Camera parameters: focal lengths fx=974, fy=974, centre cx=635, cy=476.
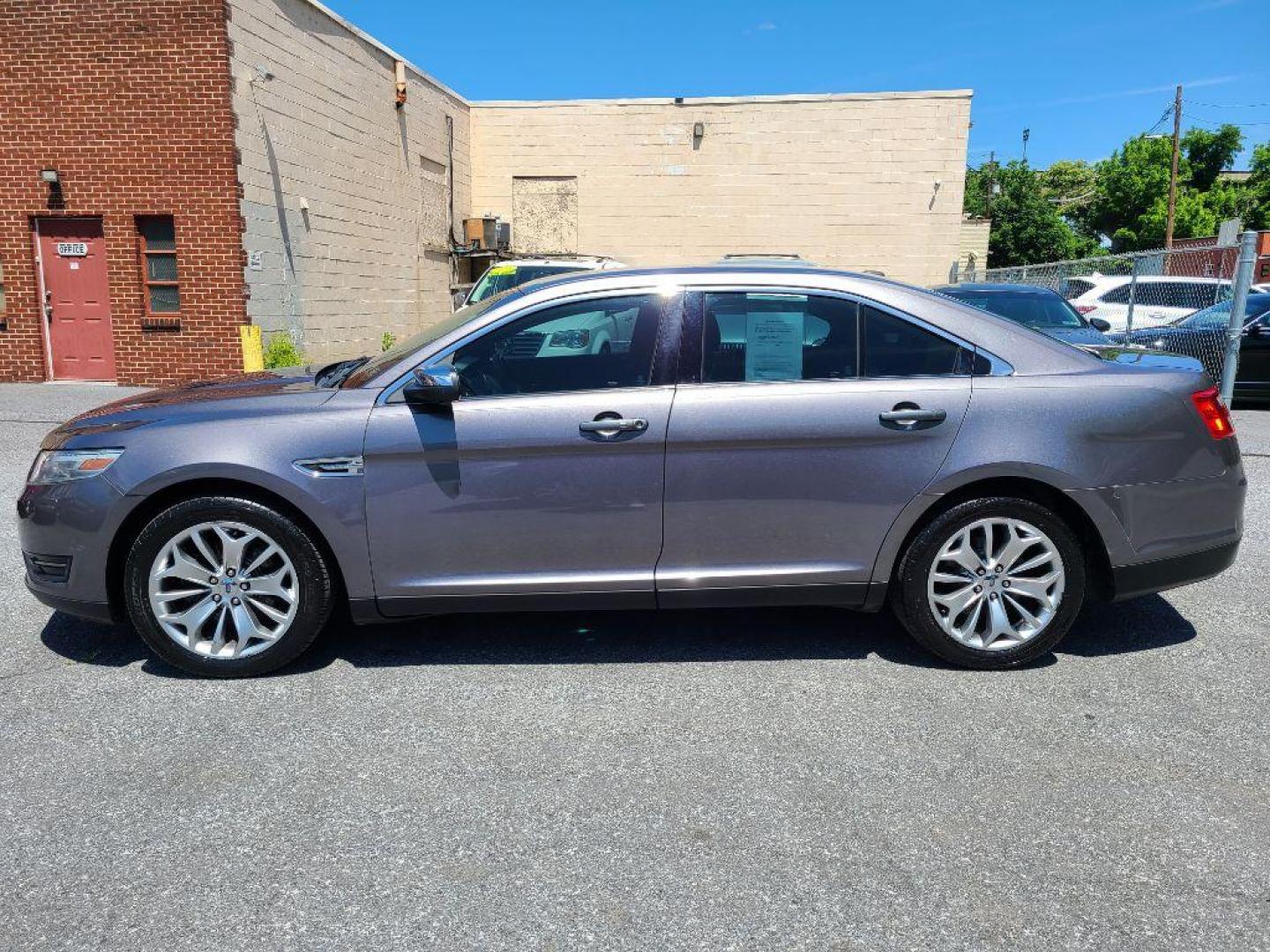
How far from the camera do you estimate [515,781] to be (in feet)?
10.5

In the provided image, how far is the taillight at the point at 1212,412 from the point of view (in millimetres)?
4035

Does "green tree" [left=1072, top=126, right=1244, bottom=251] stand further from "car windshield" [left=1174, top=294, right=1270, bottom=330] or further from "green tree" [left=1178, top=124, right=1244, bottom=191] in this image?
"car windshield" [left=1174, top=294, right=1270, bottom=330]

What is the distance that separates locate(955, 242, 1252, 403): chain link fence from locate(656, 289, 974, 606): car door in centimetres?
820

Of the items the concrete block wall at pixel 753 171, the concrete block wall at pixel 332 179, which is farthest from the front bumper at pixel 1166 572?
the concrete block wall at pixel 753 171

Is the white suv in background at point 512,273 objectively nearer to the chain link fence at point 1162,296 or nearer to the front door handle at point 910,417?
the chain link fence at point 1162,296

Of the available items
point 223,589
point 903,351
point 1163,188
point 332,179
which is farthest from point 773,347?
point 1163,188

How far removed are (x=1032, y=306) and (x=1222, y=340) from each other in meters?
3.07

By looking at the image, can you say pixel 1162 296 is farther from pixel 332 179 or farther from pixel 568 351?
pixel 568 351

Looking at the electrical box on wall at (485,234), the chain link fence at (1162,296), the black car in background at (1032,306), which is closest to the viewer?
the black car in background at (1032,306)

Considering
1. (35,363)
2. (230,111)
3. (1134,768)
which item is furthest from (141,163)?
(1134,768)

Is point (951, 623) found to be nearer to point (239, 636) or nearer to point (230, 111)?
point (239, 636)

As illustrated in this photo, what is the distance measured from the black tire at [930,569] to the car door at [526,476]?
1061mm

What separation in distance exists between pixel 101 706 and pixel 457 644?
141cm

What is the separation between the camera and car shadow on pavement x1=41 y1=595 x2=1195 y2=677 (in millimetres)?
4227
